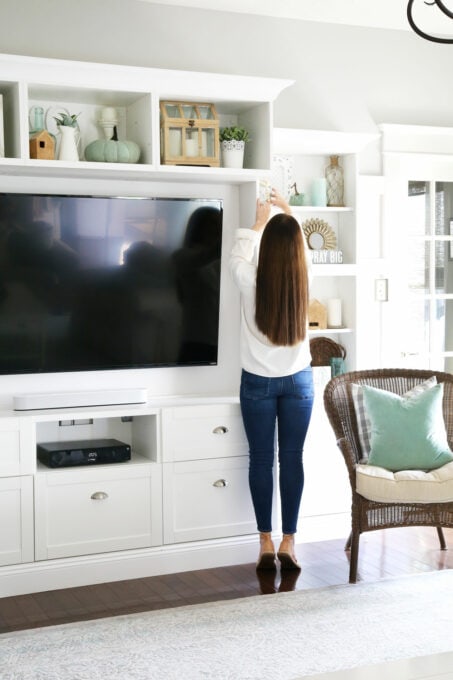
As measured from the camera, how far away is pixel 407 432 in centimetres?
405

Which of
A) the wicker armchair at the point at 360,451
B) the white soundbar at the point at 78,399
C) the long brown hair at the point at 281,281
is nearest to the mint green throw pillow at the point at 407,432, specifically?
the wicker armchair at the point at 360,451

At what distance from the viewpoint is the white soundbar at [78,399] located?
13.5 ft

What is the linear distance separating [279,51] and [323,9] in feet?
1.01

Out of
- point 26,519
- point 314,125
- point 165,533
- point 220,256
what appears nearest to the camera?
point 26,519

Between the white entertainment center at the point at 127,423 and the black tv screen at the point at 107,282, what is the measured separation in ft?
0.43

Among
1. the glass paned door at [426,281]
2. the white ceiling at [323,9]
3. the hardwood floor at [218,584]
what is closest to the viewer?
the hardwood floor at [218,584]

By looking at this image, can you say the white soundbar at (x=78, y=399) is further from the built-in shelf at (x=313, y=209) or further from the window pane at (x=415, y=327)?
the window pane at (x=415, y=327)

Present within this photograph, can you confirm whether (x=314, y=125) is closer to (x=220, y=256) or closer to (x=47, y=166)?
(x=220, y=256)

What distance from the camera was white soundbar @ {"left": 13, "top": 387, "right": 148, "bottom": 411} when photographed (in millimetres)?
4102

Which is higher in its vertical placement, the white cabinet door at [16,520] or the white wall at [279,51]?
the white wall at [279,51]

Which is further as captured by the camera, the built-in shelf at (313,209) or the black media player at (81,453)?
the built-in shelf at (313,209)

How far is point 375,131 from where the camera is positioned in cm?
518

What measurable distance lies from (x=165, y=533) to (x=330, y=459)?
3.19 ft

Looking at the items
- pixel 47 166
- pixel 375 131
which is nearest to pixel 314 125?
pixel 375 131
